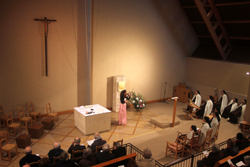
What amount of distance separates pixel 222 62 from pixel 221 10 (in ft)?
8.62

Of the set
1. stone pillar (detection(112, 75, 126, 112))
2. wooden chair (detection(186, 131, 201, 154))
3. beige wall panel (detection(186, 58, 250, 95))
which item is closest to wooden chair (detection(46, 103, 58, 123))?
stone pillar (detection(112, 75, 126, 112))

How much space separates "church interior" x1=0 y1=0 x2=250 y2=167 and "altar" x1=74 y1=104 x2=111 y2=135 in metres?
0.26

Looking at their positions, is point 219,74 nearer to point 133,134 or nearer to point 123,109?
point 123,109

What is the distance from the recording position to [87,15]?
932 centimetres

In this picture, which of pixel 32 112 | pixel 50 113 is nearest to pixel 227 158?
pixel 50 113

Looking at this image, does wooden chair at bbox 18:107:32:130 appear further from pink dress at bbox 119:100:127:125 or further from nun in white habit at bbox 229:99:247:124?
nun in white habit at bbox 229:99:247:124

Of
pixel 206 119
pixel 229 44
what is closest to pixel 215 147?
pixel 206 119

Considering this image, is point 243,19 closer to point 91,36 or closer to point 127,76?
point 127,76

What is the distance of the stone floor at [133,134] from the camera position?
684cm

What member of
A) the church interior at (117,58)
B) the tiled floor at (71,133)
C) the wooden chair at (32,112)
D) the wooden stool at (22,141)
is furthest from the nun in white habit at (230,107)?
the wooden stool at (22,141)

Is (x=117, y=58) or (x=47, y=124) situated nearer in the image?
(x=47, y=124)

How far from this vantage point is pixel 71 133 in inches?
310

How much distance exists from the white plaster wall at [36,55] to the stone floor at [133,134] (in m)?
1.23

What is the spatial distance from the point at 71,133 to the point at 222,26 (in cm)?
855
